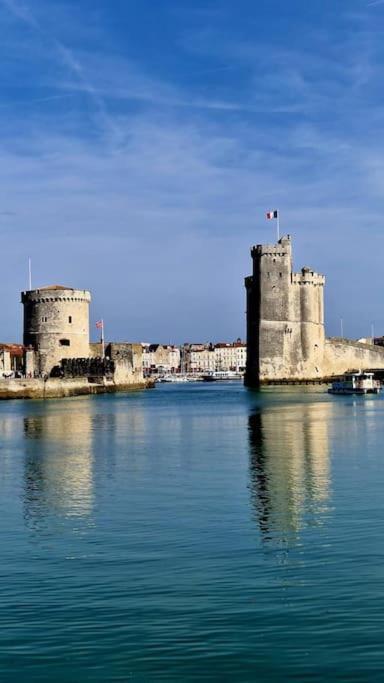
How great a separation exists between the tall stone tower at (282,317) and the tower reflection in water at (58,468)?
29.6 metres

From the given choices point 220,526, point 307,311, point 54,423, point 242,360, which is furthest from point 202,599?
point 242,360

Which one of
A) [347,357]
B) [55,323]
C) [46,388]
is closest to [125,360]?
[55,323]

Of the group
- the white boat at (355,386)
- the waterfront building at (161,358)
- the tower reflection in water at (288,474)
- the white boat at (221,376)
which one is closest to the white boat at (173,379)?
the white boat at (221,376)

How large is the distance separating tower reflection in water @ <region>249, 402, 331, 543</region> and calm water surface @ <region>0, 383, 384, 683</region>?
41 mm

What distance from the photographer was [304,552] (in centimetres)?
829

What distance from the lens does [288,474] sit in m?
13.7

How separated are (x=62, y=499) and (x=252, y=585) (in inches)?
193

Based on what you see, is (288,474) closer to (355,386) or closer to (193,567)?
(193,567)

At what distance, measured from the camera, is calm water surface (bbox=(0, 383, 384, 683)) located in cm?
564

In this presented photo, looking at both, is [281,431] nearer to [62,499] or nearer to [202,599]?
[62,499]

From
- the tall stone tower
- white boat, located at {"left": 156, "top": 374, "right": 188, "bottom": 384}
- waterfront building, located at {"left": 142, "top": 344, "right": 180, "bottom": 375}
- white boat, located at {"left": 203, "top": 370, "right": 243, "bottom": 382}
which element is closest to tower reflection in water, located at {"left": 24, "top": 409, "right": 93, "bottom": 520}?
the tall stone tower

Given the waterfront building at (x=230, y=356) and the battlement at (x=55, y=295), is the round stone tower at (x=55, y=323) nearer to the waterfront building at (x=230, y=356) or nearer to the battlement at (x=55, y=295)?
the battlement at (x=55, y=295)

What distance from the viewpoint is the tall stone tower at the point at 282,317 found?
5472cm

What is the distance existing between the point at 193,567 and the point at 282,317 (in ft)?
158
